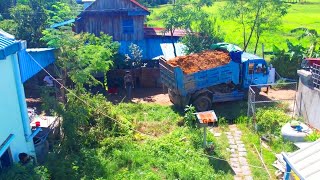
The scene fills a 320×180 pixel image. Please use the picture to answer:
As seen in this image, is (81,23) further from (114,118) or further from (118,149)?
(118,149)

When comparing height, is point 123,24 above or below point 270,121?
above

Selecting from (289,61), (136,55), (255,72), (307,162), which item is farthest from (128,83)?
(307,162)

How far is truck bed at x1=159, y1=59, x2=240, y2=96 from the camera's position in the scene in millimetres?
14961

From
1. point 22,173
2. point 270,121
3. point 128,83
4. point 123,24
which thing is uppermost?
point 123,24

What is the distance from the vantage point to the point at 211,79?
15.4 meters

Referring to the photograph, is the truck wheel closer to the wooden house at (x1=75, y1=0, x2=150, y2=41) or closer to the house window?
the wooden house at (x1=75, y1=0, x2=150, y2=41)

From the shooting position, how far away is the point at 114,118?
1330 cm

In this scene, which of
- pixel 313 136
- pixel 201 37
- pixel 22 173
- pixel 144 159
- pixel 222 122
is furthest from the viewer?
pixel 201 37

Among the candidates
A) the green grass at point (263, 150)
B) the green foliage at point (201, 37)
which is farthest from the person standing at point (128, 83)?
the green grass at point (263, 150)

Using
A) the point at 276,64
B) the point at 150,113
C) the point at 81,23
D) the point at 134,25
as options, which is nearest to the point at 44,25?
the point at 81,23

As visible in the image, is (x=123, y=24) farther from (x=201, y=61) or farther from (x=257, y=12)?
(x=257, y=12)

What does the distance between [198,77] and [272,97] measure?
4753 mm

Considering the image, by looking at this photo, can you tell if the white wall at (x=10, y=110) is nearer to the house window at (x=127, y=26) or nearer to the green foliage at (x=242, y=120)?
the green foliage at (x=242, y=120)

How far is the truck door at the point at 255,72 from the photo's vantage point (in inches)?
634
